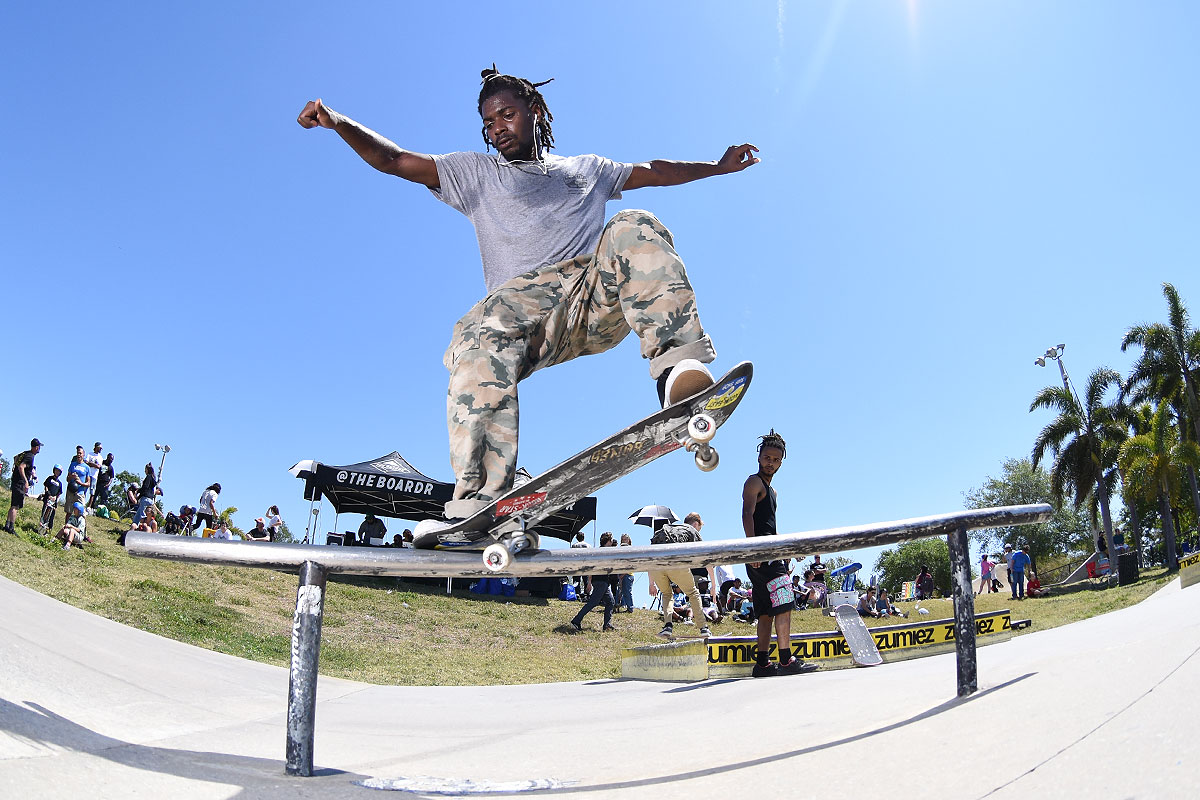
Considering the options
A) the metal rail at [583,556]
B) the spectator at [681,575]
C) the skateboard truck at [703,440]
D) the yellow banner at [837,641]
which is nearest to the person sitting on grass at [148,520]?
the spectator at [681,575]

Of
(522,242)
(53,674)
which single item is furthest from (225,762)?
(522,242)

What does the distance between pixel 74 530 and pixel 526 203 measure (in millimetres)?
13263

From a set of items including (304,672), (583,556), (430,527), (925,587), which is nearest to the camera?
(304,672)

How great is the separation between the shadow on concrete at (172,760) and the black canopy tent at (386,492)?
17.0 meters

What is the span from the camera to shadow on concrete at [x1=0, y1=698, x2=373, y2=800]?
1525 mm

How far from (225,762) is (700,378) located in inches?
66.2

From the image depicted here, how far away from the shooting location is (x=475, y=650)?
10.4m

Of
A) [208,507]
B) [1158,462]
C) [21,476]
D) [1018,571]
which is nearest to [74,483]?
[21,476]

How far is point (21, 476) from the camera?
1281cm

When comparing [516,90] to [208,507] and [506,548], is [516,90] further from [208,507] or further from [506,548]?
[208,507]

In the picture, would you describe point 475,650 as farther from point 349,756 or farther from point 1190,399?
point 1190,399

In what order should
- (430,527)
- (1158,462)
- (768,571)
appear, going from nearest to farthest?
(430,527)
(768,571)
(1158,462)

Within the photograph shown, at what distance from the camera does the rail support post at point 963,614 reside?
6.64 feet

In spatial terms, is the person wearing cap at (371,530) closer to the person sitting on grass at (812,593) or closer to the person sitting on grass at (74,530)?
the person sitting on grass at (74,530)
